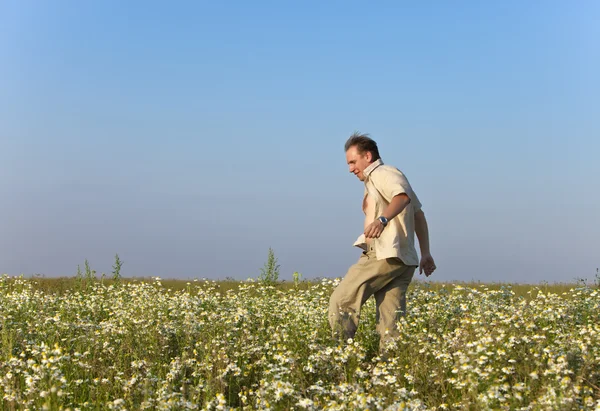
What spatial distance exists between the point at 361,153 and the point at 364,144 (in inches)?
4.5

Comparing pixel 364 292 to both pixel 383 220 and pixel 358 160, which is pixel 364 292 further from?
pixel 358 160

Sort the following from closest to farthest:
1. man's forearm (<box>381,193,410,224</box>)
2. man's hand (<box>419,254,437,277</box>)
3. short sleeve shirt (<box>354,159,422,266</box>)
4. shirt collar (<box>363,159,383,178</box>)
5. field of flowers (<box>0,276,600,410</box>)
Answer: field of flowers (<box>0,276,600,410</box>)
man's forearm (<box>381,193,410,224</box>)
short sleeve shirt (<box>354,159,422,266</box>)
shirt collar (<box>363,159,383,178</box>)
man's hand (<box>419,254,437,277</box>)

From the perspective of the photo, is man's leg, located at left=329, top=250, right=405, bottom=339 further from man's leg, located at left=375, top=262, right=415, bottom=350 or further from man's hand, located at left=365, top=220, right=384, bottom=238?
man's hand, located at left=365, top=220, right=384, bottom=238

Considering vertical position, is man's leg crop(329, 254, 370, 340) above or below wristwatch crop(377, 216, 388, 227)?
below

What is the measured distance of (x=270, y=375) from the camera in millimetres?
6770

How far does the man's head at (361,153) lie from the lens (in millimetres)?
8000

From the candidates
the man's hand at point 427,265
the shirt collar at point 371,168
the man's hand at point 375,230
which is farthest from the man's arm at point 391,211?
the man's hand at point 427,265

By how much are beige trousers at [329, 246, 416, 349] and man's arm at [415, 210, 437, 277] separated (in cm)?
50

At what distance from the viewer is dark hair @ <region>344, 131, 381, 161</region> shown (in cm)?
800

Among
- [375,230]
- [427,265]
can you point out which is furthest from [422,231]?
[375,230]

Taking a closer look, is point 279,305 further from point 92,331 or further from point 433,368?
point 433,368

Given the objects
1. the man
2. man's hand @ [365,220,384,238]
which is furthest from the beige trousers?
man's hand @ [365,220,384,238]

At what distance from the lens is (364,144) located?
7.99m

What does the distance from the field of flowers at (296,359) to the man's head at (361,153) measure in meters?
1.96
